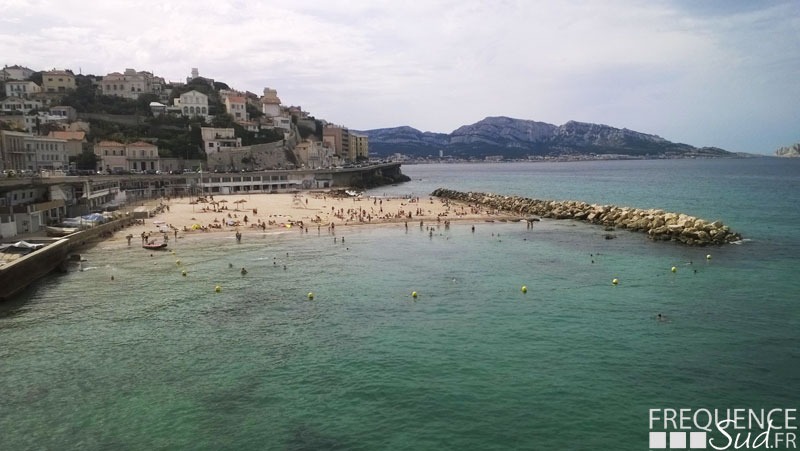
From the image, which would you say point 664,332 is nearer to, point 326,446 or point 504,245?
point 326,446

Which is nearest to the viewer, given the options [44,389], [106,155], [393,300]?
[44,389]

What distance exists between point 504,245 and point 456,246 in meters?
3.66

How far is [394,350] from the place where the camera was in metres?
19.8

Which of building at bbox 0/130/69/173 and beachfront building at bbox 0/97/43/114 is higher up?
beachfront building at bbox 0/97/43/114

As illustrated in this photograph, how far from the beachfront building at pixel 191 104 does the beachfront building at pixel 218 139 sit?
1082 cm

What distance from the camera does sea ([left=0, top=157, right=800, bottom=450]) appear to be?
14383mm

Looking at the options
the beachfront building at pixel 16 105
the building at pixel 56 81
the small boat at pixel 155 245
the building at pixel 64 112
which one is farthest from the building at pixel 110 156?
the small boat at pixel 155 245

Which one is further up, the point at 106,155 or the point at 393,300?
the point at 106,155

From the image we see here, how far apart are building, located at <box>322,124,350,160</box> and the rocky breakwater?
8007 centimetres

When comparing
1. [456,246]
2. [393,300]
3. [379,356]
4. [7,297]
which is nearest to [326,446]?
[379,356]

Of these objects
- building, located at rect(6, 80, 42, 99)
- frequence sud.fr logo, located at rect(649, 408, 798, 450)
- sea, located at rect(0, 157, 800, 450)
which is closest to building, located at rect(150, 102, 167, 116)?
building, located at rect(6, 80, 42, 99)

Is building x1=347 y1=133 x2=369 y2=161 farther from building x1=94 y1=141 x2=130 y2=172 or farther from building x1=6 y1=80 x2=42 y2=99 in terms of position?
building x1=94 y1=141 x2=130 y2=172

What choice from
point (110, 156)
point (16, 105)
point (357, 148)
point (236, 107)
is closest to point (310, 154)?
point (236, 107)

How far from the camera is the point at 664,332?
21375mm
